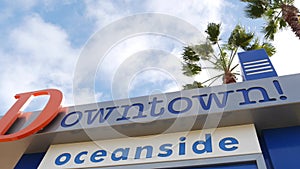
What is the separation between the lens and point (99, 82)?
407cm

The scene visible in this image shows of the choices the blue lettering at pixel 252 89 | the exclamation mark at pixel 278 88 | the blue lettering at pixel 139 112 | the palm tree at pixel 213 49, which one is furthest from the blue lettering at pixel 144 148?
the palm tree at pixel 213 49

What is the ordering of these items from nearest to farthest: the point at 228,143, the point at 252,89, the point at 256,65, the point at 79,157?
the point at 228,143
the point at 252,89
the point at 79,157
the point at 256,65

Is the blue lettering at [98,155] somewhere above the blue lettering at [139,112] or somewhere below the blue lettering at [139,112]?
below

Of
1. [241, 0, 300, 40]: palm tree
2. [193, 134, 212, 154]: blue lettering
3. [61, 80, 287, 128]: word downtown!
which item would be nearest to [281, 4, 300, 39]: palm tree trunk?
[241, 0, 300, 40]: palm tree

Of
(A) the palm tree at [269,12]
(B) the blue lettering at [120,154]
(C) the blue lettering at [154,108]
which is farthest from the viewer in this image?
(A) the palm tree at [269,12]

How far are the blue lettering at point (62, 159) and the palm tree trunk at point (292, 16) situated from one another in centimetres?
615

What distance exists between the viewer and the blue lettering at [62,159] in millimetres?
3654

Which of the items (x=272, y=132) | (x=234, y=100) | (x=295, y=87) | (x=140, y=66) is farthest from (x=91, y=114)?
(x=295, y=87)

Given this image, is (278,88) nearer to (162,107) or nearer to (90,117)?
(162,107)

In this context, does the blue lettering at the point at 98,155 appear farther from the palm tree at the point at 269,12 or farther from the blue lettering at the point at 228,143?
the palm tree at the point at 269,12

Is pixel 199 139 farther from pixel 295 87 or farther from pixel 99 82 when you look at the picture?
pixel 99 82

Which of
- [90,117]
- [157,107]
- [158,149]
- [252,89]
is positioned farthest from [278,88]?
[90,117]

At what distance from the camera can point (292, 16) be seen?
782cm

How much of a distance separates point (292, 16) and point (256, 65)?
442cm
